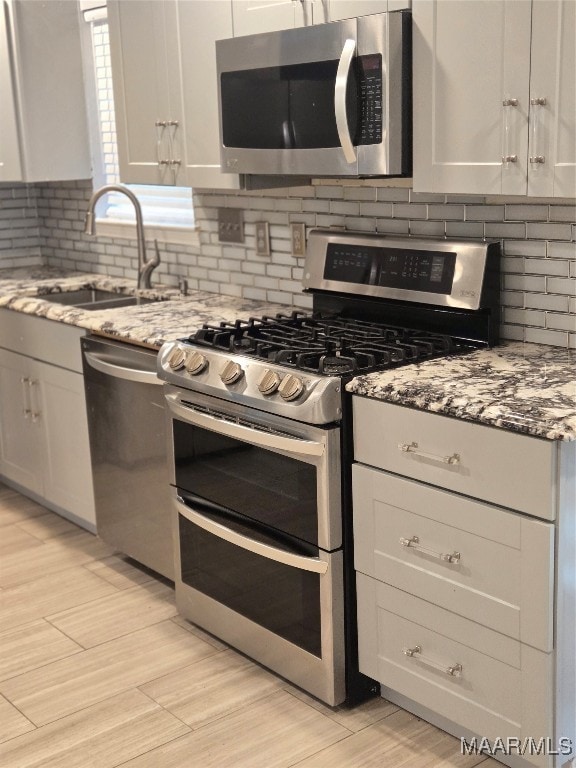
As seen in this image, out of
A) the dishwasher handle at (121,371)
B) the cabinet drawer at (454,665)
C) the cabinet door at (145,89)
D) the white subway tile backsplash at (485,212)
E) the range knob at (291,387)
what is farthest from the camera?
the cabinet door at (145,89)

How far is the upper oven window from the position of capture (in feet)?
8.09

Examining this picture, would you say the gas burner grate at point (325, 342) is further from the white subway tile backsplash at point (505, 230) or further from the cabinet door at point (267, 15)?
the cabinet door at point (267, 15)

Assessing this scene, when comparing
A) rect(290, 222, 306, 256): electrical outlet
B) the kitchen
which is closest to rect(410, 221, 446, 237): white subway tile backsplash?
the kitchen

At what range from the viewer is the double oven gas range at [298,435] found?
7.96 feet

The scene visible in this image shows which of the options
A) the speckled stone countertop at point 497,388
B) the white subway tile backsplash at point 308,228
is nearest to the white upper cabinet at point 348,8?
the white subway tile backsplash at point 308,228

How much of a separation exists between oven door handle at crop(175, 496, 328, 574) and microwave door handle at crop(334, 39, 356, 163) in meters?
1.10

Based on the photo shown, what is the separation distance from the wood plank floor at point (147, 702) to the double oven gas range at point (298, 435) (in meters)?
0.09

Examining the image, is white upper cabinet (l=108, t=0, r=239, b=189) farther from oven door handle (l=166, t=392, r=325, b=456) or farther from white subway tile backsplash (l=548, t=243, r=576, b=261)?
white subway tile backsplash (l=548, t=243, r=576, b=261)

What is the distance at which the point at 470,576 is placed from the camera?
2166mm

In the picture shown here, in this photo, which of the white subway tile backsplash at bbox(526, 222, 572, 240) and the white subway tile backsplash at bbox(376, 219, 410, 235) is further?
the white subway tile backsplash at bbox(376, 219, 410, 235)

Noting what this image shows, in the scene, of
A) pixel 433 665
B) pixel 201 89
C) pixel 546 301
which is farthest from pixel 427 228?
pixel 433 665

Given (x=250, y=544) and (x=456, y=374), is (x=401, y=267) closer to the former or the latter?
(x=456, y=374)

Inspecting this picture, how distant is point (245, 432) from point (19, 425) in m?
1.79

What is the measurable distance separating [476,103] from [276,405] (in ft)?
2.92
